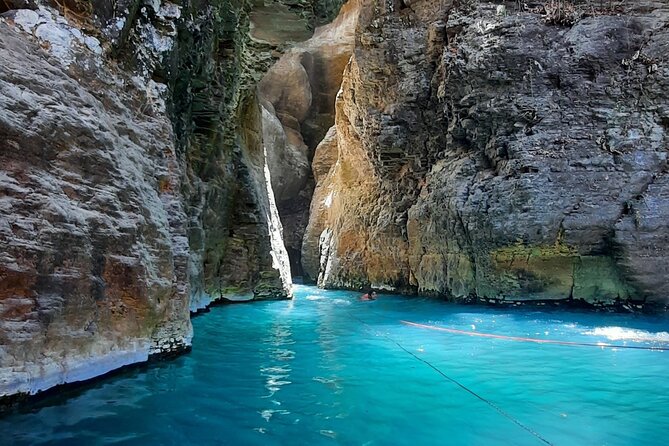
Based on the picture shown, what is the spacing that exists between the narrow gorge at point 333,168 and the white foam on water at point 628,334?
303cm

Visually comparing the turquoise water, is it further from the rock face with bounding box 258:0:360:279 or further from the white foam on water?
the rock face with bounding box 258:0:360:279

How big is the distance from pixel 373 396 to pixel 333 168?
19306mm

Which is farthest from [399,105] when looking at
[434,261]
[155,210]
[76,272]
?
[76,272]

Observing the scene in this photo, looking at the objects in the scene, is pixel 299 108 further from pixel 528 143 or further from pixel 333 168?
pixel 528 143

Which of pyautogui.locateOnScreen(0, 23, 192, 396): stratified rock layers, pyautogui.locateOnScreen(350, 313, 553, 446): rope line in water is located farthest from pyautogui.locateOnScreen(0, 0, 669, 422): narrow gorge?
pyautogui.locateOnScreen(350, 313, 553, 446): rope line in water

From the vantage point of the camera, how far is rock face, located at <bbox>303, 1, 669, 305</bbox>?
11.1 m

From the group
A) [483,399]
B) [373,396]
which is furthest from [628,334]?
[373,396]

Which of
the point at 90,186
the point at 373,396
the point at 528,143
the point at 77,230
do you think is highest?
the point at 528,143

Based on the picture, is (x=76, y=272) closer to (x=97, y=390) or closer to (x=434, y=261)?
(x=97, y=390)

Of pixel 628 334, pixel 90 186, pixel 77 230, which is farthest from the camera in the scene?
pixel 628 334

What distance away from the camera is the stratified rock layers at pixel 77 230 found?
3775 mm

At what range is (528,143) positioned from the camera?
1195cm

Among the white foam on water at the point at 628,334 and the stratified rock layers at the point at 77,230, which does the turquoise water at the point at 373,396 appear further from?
the stratified rock layers at the point at 77,230

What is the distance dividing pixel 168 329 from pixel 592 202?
32.7 ft
